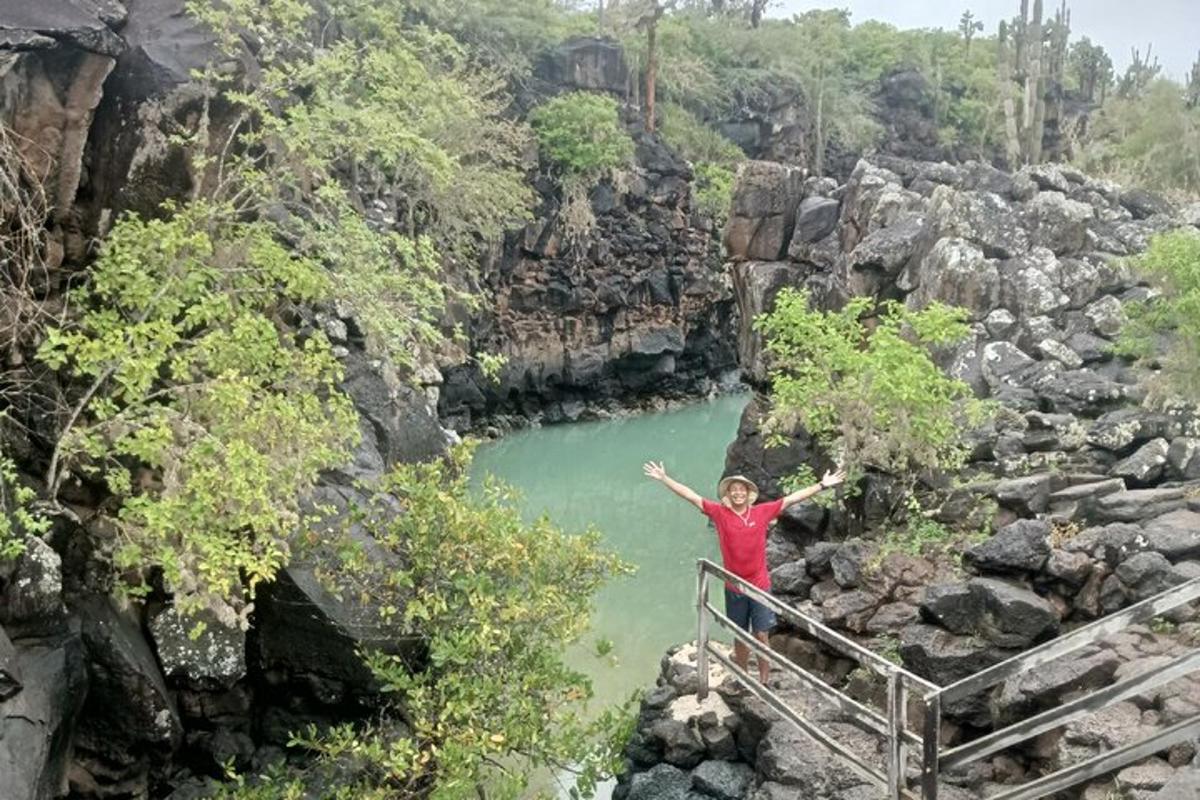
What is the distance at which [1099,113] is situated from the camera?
130 feet

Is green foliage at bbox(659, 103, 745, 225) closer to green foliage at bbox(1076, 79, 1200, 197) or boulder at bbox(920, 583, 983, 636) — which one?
green foliage at bbox(1076, 79, 1200, 197)

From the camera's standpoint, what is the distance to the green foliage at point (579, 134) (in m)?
33.4

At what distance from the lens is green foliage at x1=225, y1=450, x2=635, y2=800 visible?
246 inches

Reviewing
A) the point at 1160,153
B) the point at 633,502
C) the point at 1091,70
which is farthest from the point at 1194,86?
the point at 633,502

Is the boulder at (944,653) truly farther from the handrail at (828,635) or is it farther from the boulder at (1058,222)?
the boulder at (1058,222)

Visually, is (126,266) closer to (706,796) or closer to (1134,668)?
(706,796)

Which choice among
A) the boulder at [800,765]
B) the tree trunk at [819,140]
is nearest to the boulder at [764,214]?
the boulder at [800,765]

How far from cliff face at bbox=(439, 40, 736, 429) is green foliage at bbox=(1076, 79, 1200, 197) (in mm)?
14385

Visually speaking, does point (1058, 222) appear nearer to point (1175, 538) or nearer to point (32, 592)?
point (1175, 538)

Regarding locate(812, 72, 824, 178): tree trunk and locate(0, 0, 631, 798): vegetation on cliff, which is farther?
locate(812, 72, 824, 178): tree trunk

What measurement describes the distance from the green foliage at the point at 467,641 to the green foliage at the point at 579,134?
27.5 meters

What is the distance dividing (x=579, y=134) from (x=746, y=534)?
28.4 metres

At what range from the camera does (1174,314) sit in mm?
11703

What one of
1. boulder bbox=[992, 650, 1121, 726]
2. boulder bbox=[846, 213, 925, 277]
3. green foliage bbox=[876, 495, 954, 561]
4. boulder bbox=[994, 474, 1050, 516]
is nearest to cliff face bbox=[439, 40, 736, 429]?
boulder bbox=[846, 213, 925, 277]
